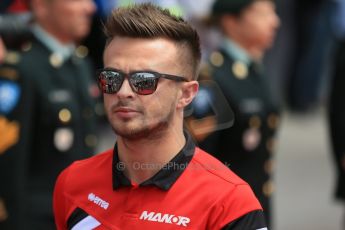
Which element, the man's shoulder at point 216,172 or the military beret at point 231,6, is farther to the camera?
the military beret at point 231,6

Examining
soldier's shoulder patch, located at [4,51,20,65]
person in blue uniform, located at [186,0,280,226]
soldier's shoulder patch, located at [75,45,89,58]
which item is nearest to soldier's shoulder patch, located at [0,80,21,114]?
soldier's shoulder patch, located at [4,51,20,65]

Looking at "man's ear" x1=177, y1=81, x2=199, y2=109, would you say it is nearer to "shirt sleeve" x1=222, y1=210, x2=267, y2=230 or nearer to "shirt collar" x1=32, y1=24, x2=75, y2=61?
"shirt sleeve" x1=222, y1=210, x2=267, y2=230

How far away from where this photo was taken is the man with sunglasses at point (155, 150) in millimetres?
2717

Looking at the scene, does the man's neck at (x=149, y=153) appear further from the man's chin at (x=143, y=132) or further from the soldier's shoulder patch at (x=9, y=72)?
the soldier's shoulder patch at (x=9, y=72)

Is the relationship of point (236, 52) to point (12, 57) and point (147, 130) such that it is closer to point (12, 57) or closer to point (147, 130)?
point (12, 57)

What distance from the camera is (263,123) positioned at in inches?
210

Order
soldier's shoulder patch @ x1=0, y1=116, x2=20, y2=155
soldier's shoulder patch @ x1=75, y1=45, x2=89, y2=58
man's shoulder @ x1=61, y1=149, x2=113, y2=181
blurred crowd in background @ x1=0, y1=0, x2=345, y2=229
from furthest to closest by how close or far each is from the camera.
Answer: blurred crowd in background @ x1=0, y1=0, x2=345, y2=229
soldier's shoulder patch @ x1=75, y1=45, x2=89, y2=58
soldier's shoulder patch @ x1=0, y1=116, x2=20, y2=155
man's shoulder @ x1=61, y1=149, x2=113, y2=181

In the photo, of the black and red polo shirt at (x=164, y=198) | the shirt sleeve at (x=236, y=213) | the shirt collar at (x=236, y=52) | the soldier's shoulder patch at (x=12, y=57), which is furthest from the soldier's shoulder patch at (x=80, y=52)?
the shirt sleeve at (x=236, y=213)

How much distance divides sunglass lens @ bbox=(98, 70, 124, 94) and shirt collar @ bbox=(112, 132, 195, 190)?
263 mm

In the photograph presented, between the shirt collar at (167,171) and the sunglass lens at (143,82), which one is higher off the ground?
the sunglass lens at (143,82)

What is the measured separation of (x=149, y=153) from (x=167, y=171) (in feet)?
0.29

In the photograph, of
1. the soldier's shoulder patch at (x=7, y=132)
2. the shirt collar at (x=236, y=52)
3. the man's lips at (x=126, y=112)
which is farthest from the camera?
the shirt collar at (x=236, y=52)

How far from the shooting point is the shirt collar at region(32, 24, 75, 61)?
4961 mm

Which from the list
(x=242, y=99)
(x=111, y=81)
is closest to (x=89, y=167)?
(x=111, y=81)
